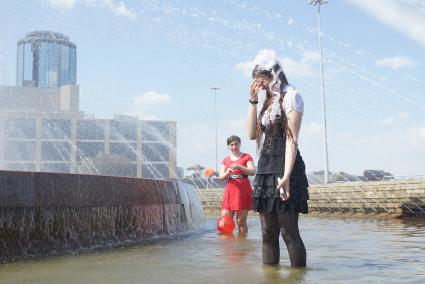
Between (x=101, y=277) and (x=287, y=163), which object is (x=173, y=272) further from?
(x=287, y=163)

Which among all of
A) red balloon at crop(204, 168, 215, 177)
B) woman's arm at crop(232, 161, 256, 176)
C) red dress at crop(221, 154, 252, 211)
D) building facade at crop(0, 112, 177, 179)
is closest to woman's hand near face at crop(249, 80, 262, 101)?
woman's arm at crop(232, 161, 256, 176)

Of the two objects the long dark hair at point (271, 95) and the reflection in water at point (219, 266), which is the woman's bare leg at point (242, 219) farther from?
the long dark hair at point (271, 95)

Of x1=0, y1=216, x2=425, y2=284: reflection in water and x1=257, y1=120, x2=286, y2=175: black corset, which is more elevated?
x1=257, y1=120, x2=286, y2=175: black corset

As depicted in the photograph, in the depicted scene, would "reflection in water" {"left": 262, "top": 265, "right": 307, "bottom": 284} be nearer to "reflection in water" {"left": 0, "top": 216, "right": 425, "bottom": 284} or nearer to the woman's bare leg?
"reflection in water" {"left": 0, "top": 216, "right": 425, "bottom": 284}

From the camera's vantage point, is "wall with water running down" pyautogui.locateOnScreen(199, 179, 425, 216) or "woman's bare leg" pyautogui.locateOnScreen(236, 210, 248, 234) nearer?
"woman's bare leg" pyautogui.locateOnScreen(236, 210, 248, 234)

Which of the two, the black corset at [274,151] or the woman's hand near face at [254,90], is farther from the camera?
the woman's hand near face at [254,90]

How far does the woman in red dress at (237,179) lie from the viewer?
8.24 meters

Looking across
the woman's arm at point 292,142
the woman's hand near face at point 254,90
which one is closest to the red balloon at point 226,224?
the woman's hand near face at point 254,90

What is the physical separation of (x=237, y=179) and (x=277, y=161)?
398 cm

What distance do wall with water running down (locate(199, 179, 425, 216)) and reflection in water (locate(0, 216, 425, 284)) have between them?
8.34 metres

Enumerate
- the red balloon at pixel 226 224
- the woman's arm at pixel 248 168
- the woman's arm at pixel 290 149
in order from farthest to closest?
the red balloon at pixel 226 224 < the woman's arm at pixel 248 168 < the woman's arm at pixel 290 149

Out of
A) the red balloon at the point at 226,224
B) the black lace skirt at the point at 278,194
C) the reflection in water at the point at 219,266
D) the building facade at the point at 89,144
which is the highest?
the building facade at the point at 89,144

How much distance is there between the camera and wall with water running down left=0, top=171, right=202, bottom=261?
18.6 ft

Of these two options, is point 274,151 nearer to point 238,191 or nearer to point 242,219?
point 238,191
